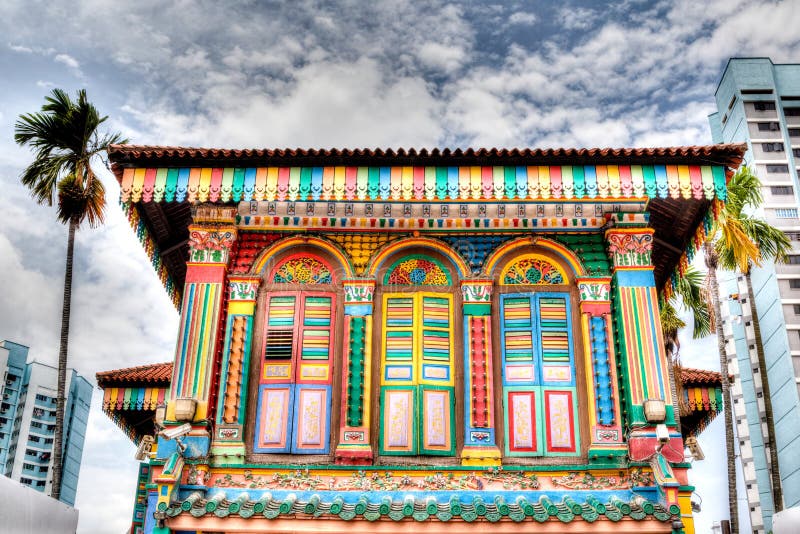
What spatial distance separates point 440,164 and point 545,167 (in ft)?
5.17

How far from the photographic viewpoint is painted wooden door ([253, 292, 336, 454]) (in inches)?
414

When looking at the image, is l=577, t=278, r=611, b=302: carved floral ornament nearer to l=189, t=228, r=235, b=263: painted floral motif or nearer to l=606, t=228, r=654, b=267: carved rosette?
l=606, t=228, r=654, b=267: carved rosette

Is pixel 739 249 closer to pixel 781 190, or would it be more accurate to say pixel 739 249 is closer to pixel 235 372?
pixel 235 372

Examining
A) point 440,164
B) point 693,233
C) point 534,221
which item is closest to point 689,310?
point 693,233

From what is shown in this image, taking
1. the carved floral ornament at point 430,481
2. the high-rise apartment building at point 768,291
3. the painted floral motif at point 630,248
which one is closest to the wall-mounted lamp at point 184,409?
the carved floral ornament at point 430,481

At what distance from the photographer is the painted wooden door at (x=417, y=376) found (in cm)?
1049

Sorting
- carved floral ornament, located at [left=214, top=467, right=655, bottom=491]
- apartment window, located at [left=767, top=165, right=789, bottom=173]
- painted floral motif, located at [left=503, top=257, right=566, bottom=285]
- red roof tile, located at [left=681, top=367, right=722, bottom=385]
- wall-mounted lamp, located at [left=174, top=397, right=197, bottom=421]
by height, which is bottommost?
carved floral ornament, located at [left=214, top=467, right=655, bottom=491]

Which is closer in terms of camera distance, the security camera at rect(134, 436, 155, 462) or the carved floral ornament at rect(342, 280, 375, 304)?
the carved floral ornament at rect(342, 280, 375, 304)

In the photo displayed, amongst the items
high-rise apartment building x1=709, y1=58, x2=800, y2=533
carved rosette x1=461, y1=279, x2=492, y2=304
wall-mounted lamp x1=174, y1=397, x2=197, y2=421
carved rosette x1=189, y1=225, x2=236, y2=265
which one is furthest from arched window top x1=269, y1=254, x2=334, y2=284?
high-rise apartment building x1=709, y1=58, x2=800, y2=533

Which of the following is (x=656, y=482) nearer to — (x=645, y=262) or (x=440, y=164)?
(x=645, y=262)

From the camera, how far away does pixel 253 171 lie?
435 inches

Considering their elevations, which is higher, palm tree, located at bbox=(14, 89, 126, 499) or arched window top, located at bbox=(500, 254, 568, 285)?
palm tree, located at bbox=(14, 89, 126, 499)

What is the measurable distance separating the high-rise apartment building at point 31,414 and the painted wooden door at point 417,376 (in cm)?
6792

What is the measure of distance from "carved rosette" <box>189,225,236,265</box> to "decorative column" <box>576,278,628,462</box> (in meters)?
5.47
